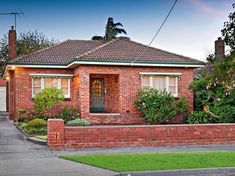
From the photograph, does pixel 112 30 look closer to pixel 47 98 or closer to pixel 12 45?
pixel 12 45

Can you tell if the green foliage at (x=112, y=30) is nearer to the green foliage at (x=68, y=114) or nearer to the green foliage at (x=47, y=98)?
the green foliage at (x=68, y=114)

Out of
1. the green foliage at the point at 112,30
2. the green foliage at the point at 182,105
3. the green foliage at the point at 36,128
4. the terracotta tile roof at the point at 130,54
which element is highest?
the green foliage at the point at 112,30

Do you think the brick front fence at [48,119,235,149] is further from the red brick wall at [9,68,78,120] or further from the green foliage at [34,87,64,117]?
the red brick wall at [9,68,78,120]

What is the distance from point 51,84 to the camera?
26.9m

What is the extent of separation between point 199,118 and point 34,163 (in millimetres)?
13916

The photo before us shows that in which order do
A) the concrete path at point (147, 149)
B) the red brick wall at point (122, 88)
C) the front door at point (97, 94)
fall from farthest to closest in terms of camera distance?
the front door at point (97, 94) → the red brick wall at point (122, 88) → the concrete path at point (147, 149)

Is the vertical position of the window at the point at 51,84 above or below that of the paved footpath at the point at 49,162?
above

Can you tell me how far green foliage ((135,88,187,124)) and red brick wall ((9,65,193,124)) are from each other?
2.19 feet

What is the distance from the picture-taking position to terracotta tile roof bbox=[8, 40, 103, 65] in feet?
86.6

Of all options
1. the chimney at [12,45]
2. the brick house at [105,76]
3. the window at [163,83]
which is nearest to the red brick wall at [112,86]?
the brick house at [105,76]

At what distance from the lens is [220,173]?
36.6ft

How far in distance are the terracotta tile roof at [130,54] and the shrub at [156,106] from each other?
6.83ft

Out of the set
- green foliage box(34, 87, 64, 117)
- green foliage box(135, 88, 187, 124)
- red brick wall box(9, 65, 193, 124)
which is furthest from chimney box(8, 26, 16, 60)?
green foliage box(135, 88, 187, 124)

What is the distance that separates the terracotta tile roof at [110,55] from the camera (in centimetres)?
2509
